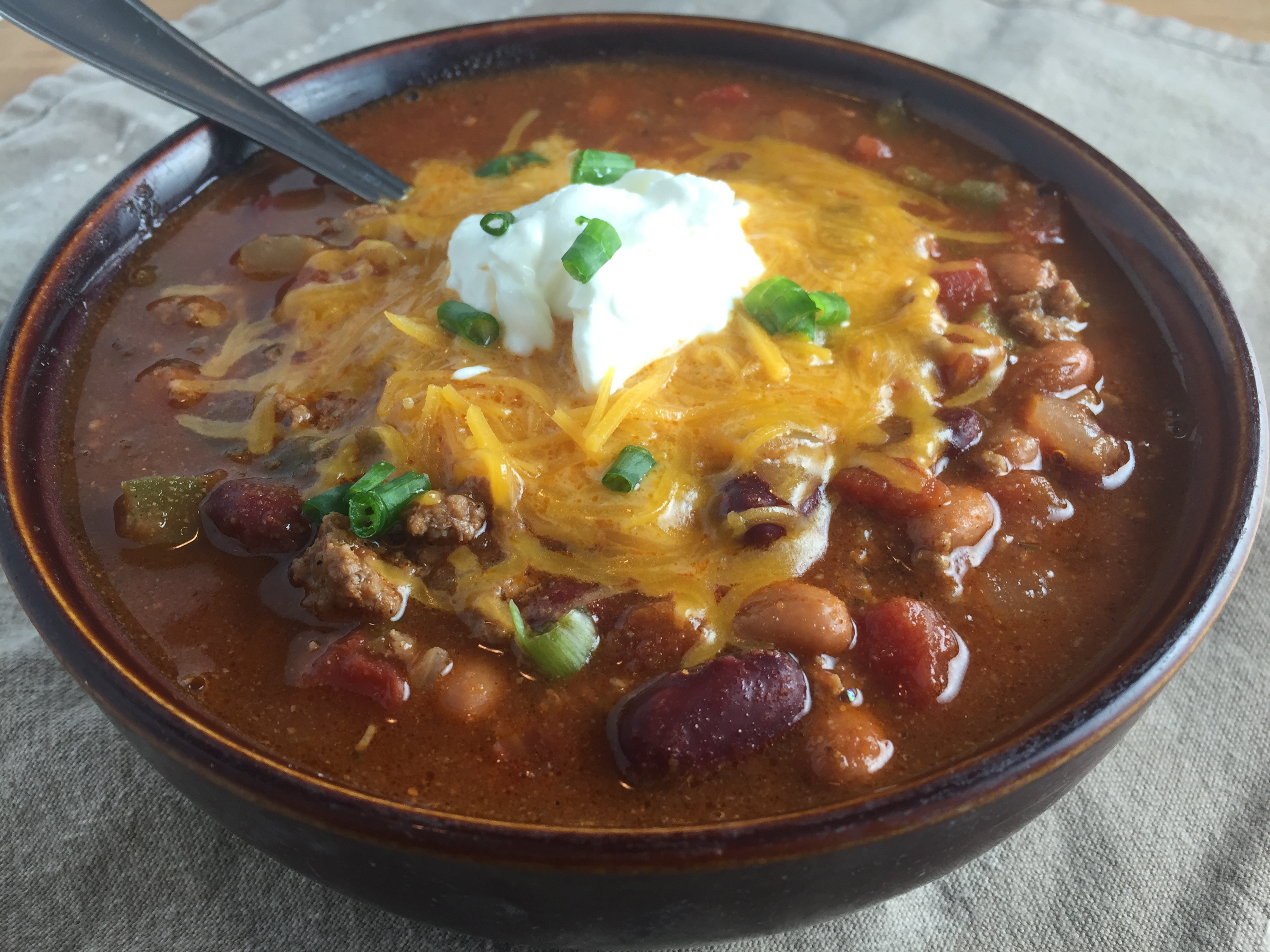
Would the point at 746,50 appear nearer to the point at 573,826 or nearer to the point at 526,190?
the point at 526,190

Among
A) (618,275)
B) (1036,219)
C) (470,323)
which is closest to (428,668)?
(470,323)

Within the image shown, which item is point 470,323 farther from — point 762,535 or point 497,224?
point 762,535

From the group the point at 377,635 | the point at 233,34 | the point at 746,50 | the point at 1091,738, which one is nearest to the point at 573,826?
the point at 377,635

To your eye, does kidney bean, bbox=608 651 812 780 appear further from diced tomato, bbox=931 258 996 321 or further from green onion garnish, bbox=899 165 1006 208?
green onion garnish, bbox=899 165 1006 208

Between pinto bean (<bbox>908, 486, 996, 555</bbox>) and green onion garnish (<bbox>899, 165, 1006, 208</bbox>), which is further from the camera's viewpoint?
green onion garnish (<bbox>899, 165, 1006, 208</bbox>)

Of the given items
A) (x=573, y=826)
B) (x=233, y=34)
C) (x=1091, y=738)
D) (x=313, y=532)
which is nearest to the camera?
(x=573, y=826)

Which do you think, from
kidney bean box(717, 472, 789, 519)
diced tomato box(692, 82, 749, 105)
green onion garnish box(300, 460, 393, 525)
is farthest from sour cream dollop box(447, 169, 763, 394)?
diced tomato box(692, 82, 749, 105)

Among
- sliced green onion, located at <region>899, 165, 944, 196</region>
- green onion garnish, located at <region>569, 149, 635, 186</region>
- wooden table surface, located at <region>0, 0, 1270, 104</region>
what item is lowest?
wooden table surface, located at <region>0, 0, 1270, 104</region>
